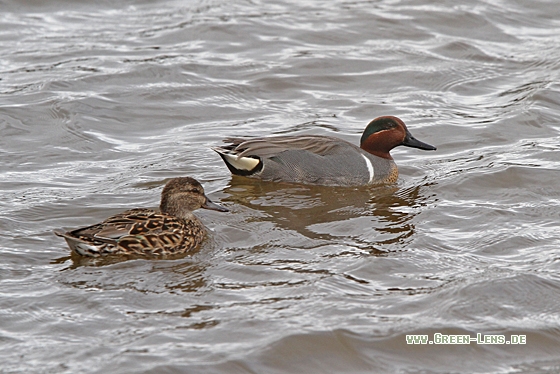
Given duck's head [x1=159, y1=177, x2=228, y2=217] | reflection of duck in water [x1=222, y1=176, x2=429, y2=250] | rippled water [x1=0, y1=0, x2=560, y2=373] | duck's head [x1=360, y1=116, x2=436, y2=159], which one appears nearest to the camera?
rippled water [x1=0, y1=0, x2=560, y2=373]

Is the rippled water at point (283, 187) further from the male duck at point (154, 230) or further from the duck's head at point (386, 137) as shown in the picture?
the duck's head at point (386, 137)

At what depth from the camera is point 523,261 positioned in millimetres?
7734

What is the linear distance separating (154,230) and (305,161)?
8.46 ft

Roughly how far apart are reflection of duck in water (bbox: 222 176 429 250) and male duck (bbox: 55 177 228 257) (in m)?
0.62

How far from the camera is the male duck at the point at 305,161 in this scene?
387 inches

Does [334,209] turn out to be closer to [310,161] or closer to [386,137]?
[310,161]

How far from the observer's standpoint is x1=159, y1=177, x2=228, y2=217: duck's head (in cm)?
819

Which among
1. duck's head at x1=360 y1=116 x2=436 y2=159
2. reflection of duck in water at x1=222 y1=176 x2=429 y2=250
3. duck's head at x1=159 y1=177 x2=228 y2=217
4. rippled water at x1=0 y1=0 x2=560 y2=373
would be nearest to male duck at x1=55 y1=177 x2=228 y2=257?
duck's head at x1=159 y1=177 x2=228 y2=217

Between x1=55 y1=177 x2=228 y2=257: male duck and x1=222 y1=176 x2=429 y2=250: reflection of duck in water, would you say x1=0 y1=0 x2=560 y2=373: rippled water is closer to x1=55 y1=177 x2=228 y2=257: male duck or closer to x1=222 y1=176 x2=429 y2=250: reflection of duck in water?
x1=222 y1=176 x2=429 y2=250: reflection of duck in water

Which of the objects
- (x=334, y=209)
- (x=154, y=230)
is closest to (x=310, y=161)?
(x=334, y=209)

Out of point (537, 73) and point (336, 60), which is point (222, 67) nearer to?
point (336, 60)

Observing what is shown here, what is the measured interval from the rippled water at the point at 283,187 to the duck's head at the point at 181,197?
0.36 meters

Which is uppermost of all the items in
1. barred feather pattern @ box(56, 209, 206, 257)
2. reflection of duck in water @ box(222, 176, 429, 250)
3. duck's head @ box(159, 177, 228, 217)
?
duck's head @ box(159, 177, 228, 217)

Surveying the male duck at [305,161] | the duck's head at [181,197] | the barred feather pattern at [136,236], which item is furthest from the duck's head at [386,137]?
the barred feather pattern at [136,236]
